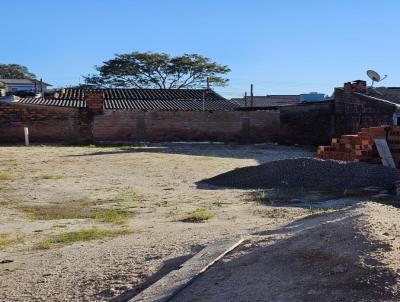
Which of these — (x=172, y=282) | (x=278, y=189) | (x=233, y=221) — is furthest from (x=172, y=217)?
(x=172, y=282)

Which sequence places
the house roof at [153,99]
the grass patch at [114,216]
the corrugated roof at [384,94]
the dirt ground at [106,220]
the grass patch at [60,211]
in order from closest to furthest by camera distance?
1. the dirt ground at [106,220]
2. the grass patch at [114,216]
3. the grass patch at [60,211]
4. the corrugated roof at [384,94]
5. the house roof at [153,99]

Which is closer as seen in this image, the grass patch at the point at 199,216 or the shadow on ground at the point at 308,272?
the shadow on ground at the point at 308,272

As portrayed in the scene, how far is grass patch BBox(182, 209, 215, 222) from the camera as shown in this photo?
8.02 m

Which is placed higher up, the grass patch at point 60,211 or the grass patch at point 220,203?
the grass patch at point 220,203

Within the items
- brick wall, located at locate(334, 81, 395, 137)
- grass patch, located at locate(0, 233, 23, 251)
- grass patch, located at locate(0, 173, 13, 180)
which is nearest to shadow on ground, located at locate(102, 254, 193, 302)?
grass patch, located at locate(0, 233, 23, 251)

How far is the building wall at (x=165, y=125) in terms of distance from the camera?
24.5 m

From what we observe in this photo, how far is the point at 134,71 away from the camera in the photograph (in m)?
47.5

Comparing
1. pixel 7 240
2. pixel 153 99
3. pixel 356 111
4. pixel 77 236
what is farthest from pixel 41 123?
pixel 77 236

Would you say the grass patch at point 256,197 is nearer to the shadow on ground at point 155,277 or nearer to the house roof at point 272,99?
the shadow on ground at point 155,277

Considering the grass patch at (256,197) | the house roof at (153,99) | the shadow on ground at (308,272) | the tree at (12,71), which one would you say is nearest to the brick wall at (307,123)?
the house roof at (153,99)

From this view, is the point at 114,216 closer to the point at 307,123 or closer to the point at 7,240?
the point at 7,240

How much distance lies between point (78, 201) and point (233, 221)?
3.53 metres

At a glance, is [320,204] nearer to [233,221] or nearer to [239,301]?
[233,221]

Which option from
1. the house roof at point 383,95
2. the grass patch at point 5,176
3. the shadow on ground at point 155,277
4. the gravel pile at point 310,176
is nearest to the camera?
the shadow on ground at point 155,277
